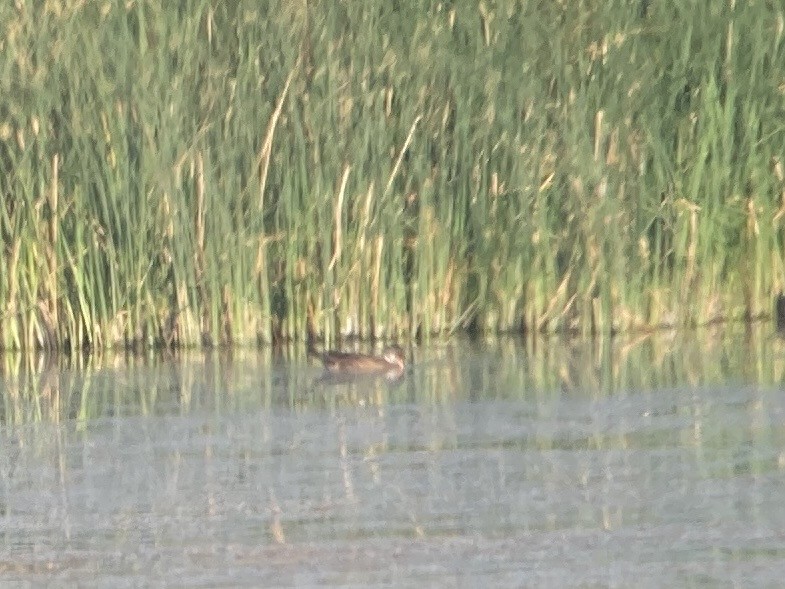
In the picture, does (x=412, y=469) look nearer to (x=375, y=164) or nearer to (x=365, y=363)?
(x=365, y=363)

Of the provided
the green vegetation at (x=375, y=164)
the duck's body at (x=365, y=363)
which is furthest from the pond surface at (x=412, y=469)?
the green vegetation at (x=375, y=164)

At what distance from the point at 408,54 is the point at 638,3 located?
106 centimetres

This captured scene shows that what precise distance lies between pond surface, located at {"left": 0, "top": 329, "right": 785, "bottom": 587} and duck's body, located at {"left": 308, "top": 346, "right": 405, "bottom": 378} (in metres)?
0.07

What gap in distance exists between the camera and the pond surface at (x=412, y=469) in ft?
17.9

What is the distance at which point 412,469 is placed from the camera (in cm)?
675

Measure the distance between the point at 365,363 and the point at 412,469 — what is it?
2087 mm

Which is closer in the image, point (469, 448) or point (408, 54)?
point (469, 448)

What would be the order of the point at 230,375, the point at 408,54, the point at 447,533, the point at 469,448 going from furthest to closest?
the point at 408,54 < the point at 230,375 < the point at 469,448 < the point at 447,533

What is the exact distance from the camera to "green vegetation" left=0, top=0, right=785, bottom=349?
31.6 feet

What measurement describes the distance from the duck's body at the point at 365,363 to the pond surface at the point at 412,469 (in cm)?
7

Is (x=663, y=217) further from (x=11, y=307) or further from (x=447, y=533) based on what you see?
(x=447, y=533)

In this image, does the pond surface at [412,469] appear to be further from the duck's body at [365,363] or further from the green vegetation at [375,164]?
the green vegetation at [375,164]

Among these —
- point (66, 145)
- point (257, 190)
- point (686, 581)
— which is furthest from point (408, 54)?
point (686, 581)

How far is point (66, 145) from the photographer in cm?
983
